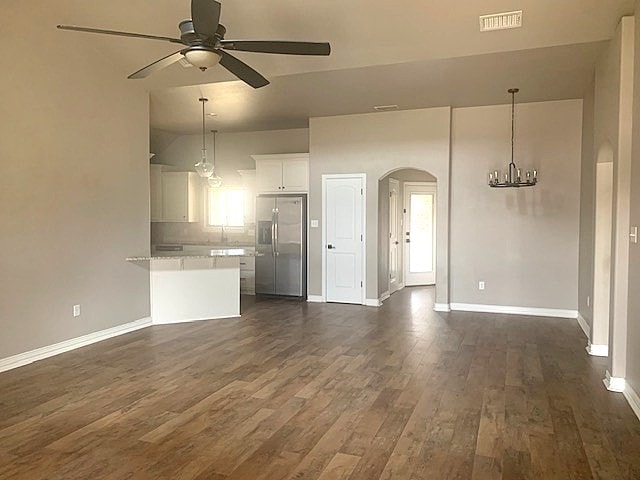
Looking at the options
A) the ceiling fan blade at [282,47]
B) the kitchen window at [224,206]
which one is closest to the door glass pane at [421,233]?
the kitchen window at [224,206]

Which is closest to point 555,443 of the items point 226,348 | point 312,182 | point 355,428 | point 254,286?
point 355,428

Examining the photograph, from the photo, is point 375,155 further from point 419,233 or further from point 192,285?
point 192,285

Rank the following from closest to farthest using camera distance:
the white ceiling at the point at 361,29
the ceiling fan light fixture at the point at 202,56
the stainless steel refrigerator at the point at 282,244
Result: the ceiling fan light fixture at the point at 202,56
the white ceiling at the point at 361,29
the stainless steel refrigerator at the point at 282,244

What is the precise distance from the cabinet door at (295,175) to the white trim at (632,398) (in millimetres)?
5418

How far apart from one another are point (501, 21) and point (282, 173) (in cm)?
462

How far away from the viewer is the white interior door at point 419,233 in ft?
31.9

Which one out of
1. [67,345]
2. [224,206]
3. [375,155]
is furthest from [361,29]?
[224,206]

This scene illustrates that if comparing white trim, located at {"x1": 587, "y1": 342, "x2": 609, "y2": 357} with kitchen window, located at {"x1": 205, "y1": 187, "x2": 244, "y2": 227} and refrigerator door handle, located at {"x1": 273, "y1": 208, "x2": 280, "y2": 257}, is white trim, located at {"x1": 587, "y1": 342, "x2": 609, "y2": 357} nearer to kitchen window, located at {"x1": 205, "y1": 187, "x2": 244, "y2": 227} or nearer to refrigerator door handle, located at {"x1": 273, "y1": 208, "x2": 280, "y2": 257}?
refrigerator door handle, located at {"x1": 273, "y1": 208, "x2": 280, "y2": 257}

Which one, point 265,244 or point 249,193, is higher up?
Answer: point 249,193

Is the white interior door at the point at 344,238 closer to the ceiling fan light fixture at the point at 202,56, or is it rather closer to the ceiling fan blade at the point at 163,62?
the ceiling fan blade at the point at 163,62

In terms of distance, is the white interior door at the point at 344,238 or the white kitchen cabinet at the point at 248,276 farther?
the white kitchen cabinet at the point at 248,276

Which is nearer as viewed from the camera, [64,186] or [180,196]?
[64,186]

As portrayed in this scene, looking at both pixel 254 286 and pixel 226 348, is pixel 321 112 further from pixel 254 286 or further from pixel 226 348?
pixel 226 348

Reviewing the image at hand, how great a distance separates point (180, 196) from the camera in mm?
9344
